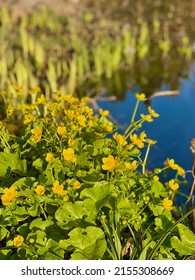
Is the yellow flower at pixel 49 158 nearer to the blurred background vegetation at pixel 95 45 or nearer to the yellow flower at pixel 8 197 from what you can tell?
the yellow flower at pixel 8 197

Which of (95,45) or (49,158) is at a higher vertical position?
(49,158)

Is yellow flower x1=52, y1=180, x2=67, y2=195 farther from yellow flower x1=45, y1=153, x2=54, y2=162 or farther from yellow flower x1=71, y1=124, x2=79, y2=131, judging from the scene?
yellow flower x1=71, y1=124, x2=79, y2=131

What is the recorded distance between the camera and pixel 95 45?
5832 millimetres

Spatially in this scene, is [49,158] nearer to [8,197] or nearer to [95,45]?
[8,197]

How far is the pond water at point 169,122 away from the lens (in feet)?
Result: 12.0

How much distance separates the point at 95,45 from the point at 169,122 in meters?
2.04

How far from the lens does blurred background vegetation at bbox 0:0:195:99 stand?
195 inches

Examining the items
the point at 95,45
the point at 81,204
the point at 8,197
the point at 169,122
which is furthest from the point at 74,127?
the point at 95,45

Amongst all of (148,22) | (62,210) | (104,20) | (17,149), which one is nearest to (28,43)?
(104,20)

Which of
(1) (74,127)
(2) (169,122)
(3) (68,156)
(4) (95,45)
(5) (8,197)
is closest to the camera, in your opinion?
(5) (8,197)

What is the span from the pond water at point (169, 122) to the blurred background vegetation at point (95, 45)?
26 cm

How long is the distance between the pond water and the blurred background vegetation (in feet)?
0.84
